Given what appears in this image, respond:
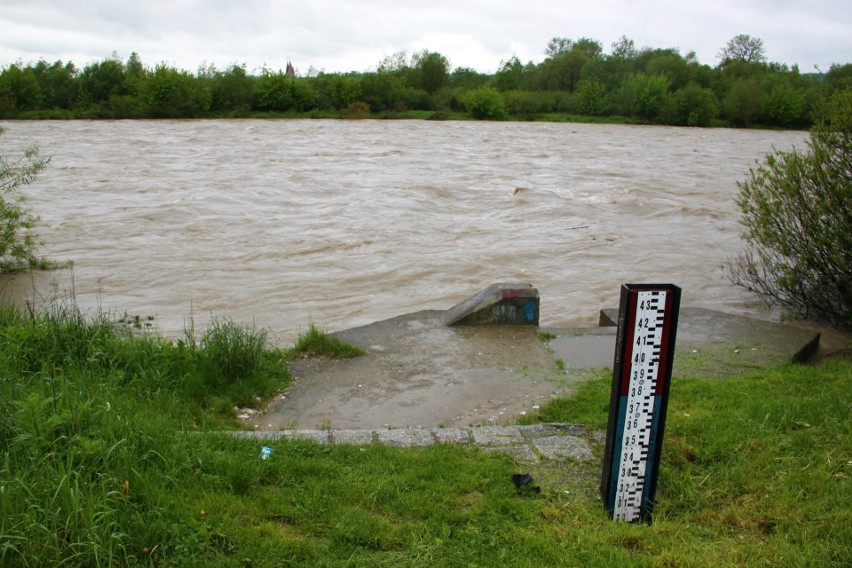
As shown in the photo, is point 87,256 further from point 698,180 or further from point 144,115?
point 144,115

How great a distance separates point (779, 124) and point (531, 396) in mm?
67201

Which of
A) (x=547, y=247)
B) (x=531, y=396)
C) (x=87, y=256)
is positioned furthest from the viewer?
(x=547, y=247)

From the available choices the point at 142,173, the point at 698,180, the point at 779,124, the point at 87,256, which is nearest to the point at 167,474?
the point at 87,256

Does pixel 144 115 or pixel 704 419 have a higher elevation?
pixel 144 115

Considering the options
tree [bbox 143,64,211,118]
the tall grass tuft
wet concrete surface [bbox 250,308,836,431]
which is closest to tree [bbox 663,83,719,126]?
tree [bbox 143,64,211,118]

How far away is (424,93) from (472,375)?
74.4 m

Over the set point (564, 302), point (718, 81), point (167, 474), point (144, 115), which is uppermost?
point (718, 81)

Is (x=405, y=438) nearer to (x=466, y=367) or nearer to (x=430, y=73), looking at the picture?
(x=466, y=367)

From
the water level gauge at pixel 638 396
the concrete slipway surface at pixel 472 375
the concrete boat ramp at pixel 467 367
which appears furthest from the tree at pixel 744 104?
the water level gauge at pixel 638 396

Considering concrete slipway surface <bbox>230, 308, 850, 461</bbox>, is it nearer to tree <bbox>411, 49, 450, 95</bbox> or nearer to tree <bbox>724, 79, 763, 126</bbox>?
tree <bbox>724, 79, 763, 126</bbox>

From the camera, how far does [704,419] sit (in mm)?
5320

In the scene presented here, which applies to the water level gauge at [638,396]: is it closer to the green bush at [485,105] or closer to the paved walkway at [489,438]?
the paved walkway at [489,438]

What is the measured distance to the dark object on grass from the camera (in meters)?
4.20

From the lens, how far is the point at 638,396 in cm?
390
